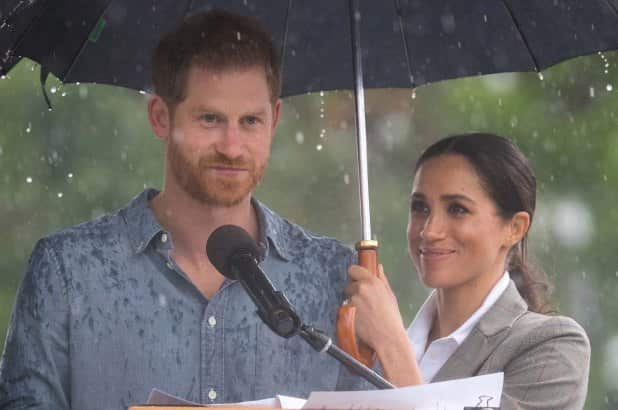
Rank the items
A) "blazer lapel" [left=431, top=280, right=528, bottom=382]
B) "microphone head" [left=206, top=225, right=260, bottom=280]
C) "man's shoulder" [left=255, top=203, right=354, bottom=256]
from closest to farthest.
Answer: "microphone head" [left=206, top=225, right=260, bottom=280] → "man's shoulder" [left=255, top=203, right=354, bottom=256] → "blazer lapel" [left=431, top=280, right=528, bottom=382]

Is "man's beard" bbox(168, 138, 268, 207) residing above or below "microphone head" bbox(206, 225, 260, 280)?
above

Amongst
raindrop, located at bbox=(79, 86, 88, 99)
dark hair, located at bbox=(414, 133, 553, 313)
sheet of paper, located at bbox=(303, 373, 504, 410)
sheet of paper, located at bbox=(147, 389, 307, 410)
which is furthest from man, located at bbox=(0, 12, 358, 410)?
raindrop, located at bbox=(79, 86, 88, 99)

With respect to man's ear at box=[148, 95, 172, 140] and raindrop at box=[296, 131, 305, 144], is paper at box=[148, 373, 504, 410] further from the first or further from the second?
raindrop at box=[296, 131, 305, 144]

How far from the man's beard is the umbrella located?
12.3 inches

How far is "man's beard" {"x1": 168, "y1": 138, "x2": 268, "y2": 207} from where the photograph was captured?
3.50 meters

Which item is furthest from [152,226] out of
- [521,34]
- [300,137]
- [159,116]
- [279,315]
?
[300,137]

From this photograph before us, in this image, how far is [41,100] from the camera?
27.5ft

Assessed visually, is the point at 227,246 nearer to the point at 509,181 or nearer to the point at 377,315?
the point at 377,315

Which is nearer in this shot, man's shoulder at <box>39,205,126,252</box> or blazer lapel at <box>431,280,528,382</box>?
man's shoulder at <box>39,205,126,252</box>

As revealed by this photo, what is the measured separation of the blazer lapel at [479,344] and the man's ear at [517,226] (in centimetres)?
28

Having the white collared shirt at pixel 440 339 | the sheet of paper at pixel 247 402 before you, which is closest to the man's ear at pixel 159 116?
the sheet of paper at pixel 247 402

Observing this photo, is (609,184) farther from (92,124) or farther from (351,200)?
(92,124)

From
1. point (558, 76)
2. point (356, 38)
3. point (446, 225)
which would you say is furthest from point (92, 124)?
point (356, 38)

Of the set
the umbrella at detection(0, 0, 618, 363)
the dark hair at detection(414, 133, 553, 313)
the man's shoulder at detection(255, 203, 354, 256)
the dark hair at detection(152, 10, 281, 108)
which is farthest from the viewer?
the dark hair at detection(414, 133, 553, 313)
